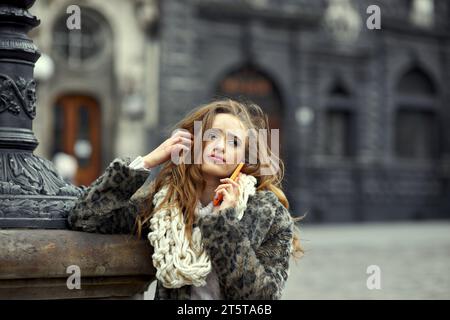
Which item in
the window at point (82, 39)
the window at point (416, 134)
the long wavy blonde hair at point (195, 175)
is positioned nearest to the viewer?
the long wavy blonde hair at point (195, 175)

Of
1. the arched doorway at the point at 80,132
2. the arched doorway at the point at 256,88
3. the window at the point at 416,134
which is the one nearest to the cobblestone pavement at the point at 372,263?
the arched doorway at the point at 256,88

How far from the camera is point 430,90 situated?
2350 centimetres

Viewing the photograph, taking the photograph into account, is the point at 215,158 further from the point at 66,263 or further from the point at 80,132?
the point at 80,132

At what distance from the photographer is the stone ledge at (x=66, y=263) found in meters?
2.70

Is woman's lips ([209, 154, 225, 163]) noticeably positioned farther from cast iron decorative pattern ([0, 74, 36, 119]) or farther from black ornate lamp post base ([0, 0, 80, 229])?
cast iron decorative pattern ([0, 74, 36, 119])

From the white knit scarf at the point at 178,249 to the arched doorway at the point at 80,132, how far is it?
15625 mm

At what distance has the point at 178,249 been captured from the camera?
2.71 meters

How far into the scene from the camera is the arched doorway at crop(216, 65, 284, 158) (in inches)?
792

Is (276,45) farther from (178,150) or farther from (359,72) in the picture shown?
(178,150)

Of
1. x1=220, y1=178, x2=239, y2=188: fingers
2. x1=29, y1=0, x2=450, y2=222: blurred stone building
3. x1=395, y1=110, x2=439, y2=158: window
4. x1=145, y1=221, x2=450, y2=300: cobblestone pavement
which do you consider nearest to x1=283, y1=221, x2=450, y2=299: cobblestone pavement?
x1=145, y1=221, x2=450, y2=300: cobblestone pavement

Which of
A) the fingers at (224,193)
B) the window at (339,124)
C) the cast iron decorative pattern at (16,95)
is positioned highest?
the window at (339,124)

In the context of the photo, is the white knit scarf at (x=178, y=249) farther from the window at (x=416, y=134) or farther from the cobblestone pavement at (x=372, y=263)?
the window at (x=416, y=134)

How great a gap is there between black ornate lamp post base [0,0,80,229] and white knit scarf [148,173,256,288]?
16.0 inches
